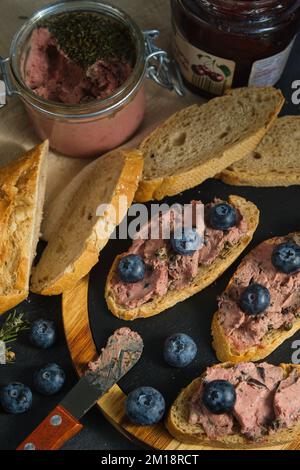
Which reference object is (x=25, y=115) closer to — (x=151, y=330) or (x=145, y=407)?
(x=151, y=330)

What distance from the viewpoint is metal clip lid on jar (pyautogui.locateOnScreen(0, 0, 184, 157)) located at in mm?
3887

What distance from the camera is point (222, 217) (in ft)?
12.3

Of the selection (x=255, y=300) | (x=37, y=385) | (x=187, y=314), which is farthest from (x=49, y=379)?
(x=255, y=300)

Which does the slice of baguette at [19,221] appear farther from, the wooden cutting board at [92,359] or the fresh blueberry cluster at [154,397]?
the fresh blueberry cluster at [154,397]

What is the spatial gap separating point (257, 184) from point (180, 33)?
95 cm

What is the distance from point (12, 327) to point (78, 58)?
1477 mm

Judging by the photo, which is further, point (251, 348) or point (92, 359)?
point (92, 359)

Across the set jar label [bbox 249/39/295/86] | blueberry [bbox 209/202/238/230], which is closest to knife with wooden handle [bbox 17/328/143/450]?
blueberry [bbox 209/202/238/230]

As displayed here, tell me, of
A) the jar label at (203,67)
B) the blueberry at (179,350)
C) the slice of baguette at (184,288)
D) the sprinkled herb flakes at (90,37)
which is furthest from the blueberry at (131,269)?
the jar label at (203,67)

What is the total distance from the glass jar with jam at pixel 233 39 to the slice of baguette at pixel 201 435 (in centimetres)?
169

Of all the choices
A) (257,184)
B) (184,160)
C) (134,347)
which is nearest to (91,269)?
(134,347)

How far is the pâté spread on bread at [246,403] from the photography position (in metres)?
3.34

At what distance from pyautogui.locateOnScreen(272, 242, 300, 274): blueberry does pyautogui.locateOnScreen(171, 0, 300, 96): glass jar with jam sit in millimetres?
1089

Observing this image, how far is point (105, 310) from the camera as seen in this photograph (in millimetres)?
3818
